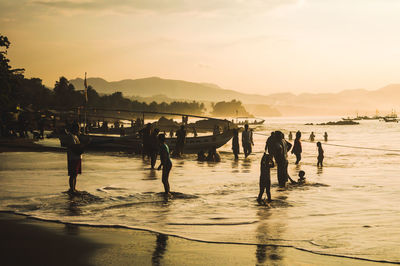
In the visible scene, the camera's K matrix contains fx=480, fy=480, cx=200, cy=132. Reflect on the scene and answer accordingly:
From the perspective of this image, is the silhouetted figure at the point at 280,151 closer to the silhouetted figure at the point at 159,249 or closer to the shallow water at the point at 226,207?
the shallow water at the point at 226,207

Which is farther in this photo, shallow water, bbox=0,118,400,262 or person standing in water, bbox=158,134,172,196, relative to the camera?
person standing in water, bbox=158,134,172,196

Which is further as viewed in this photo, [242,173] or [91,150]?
[91,150]

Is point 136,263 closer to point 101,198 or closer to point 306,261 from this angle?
point 306,261

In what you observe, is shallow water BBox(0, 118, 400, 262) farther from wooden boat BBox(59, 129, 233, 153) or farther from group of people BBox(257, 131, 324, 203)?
wooden boat BBox(59, 129, 233, 153)

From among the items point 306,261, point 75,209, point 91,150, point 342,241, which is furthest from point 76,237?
point 91,150

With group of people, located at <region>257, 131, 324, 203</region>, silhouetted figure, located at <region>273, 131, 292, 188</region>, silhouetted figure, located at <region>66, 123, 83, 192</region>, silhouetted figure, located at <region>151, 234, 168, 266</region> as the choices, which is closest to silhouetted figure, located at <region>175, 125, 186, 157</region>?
group of people, located at <region>257, 131, 324, 203</region>

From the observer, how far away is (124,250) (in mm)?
7664

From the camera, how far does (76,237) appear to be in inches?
333

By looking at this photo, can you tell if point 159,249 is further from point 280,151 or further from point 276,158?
point 276,158

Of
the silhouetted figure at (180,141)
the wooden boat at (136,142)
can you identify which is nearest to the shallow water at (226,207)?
the silhouetted figure at (180,141)

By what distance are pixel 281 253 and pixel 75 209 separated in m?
5.57

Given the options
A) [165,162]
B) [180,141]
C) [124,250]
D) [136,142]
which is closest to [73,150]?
[165,162]

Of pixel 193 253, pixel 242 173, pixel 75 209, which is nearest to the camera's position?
pixel 193 253

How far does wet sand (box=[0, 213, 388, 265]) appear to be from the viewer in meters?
7.08
